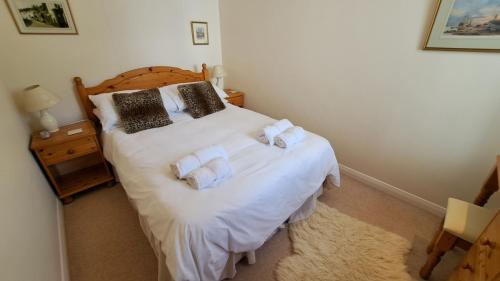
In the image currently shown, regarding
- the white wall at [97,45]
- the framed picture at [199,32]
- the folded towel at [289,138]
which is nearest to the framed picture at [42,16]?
the white wall at [97,45]

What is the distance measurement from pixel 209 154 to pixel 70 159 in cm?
155

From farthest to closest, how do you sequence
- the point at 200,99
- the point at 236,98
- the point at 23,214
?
the point at 236,98
the point at 200,99
the point at 23,214

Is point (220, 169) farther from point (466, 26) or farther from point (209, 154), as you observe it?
point (466, 26)

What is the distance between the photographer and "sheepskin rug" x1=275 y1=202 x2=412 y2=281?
1432 mm

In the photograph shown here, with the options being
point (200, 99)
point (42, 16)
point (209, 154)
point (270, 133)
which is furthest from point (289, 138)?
point (42, 16)

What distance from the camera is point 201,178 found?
49.2 inches

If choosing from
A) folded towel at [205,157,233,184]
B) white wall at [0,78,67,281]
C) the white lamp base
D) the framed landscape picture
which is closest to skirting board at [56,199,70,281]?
white wall at [0,78,67,281]

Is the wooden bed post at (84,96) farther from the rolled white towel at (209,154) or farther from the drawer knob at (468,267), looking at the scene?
the drawer knob at (468,267)

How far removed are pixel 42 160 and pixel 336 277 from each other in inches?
96.0

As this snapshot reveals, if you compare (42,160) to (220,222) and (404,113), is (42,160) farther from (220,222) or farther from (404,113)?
(404,113)

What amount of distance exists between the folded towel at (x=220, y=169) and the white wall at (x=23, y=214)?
902 mm

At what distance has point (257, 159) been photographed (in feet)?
5.06

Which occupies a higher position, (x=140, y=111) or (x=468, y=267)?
(x=140, y=111)

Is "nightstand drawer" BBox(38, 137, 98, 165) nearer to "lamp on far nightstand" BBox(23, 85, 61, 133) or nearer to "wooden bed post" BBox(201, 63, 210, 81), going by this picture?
"lamp on far nightstand" BBox(23, 85, 61, 133)
